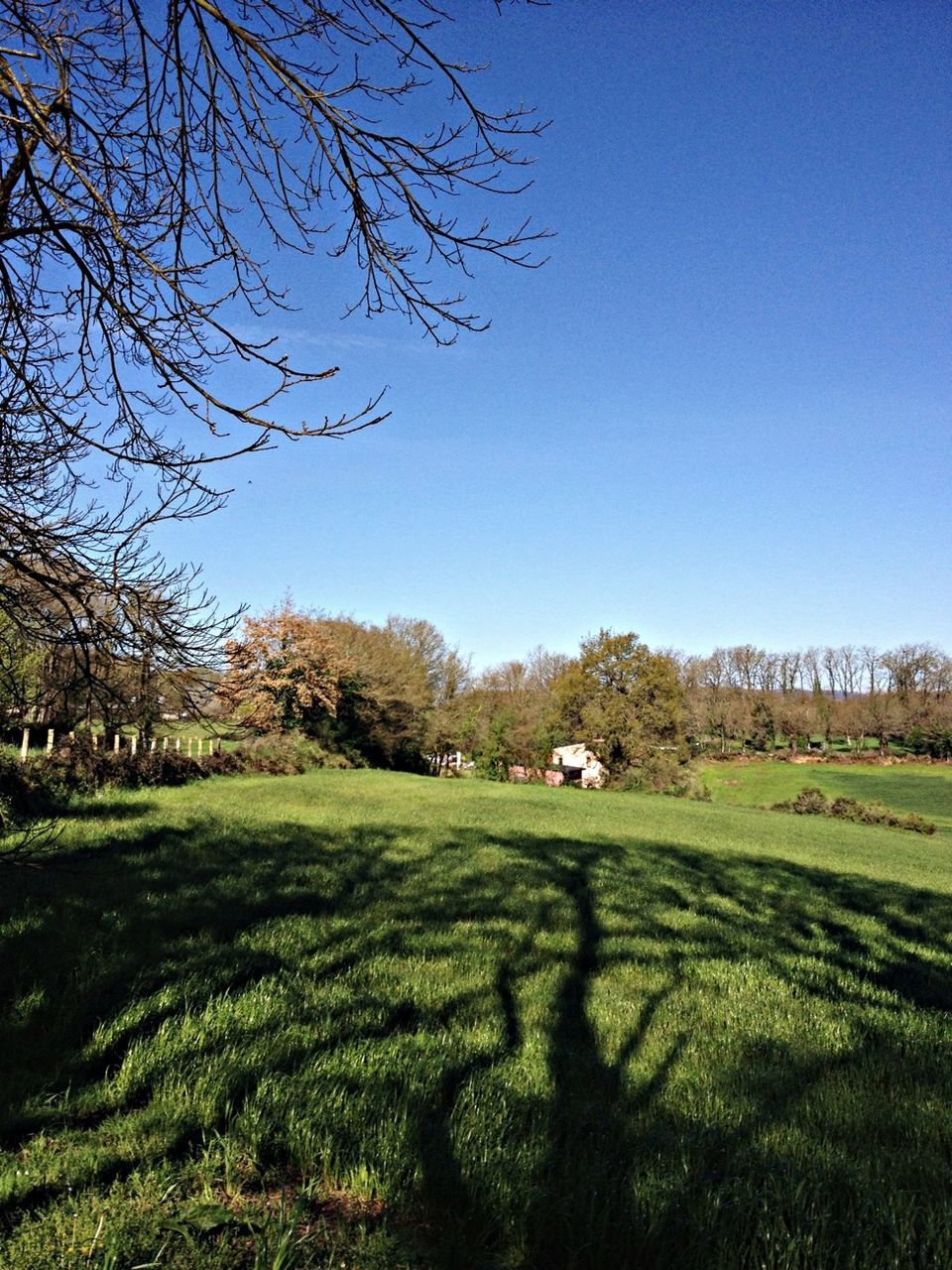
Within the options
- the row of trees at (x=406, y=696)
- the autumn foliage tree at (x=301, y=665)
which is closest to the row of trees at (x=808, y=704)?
the row of trees at (x=406, y=696)

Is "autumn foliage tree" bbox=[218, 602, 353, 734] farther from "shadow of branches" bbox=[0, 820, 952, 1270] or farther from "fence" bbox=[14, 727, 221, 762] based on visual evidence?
"shadow of branches" bbox=[0, 820, 952, 1270]

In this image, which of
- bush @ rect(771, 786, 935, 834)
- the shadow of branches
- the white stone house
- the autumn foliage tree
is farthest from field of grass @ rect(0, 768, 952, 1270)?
the white stone house

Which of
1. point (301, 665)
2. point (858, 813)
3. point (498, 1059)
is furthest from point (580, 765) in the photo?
point (498, 1059)

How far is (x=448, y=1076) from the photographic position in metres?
3.66

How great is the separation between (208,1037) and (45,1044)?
0.80 m

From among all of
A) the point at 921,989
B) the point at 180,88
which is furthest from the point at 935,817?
the point at 180,88

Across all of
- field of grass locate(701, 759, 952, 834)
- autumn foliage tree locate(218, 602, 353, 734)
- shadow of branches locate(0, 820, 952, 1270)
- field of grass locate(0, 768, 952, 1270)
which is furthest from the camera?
field of grass locate(701, 759, 952, 834)

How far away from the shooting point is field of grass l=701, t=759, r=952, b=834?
5012 cm

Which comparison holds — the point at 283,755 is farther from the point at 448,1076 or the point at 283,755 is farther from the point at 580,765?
the point at 580,765

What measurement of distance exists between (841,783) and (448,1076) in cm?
6340

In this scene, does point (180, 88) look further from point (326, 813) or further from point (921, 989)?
point (326, 813)

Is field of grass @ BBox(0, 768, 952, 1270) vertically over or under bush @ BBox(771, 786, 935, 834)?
over

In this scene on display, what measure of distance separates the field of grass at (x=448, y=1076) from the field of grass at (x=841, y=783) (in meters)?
41.1

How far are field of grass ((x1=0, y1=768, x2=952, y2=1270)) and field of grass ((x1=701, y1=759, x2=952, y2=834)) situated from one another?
135 feet
